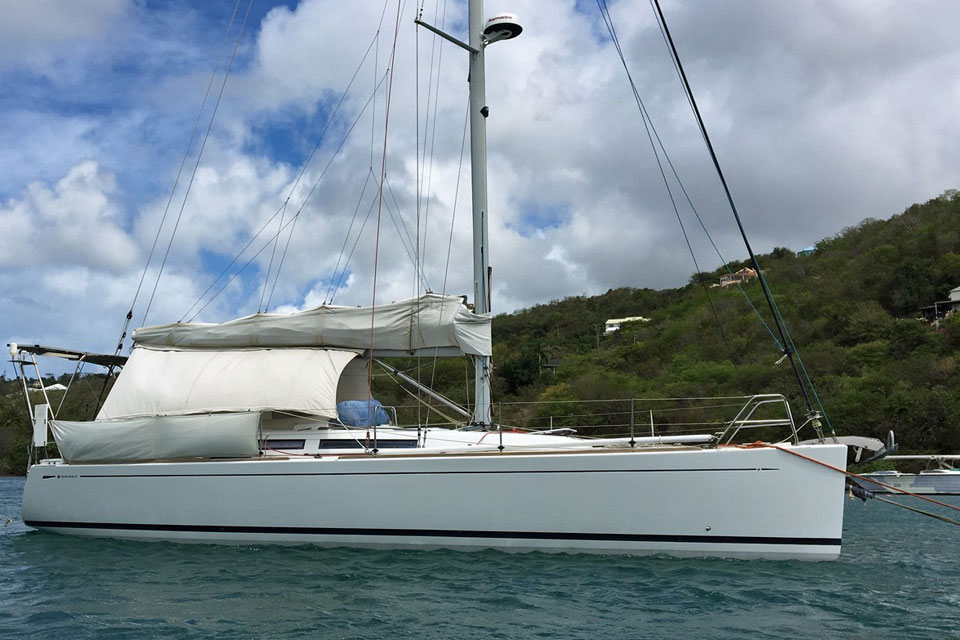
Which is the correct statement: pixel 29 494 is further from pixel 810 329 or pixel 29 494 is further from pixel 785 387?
pixel 810 329

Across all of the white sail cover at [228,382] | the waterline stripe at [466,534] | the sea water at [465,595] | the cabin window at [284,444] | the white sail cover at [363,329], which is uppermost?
the white sail cover at [363,329]

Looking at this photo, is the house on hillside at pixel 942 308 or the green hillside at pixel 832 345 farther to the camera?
the house on hillside at pixel 942 308

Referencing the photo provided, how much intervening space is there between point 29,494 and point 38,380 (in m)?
1.65

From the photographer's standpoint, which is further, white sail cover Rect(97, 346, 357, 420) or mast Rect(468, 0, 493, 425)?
mast Rect(468, 0, 493, 425)

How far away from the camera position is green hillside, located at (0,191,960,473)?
77.1 feet

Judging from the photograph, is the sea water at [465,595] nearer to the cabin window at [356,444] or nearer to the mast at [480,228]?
the cabin window at [356,444]

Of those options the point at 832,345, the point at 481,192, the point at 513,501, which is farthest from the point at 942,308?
the point at 513,501

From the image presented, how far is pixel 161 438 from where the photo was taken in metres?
9.34

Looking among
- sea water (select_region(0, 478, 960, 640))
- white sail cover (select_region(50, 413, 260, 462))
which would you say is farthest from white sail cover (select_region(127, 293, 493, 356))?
sea water (select_region(0, 478, 960, 640))

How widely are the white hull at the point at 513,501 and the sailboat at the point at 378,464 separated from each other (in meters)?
0.02

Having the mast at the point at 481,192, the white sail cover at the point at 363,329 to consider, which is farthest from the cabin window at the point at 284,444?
the mast at the point at 481,192

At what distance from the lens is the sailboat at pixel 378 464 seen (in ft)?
23.9

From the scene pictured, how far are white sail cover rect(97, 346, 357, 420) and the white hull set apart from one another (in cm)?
103

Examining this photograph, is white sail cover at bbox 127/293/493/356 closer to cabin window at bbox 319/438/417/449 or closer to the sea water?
cabin window at bbox 319/438/417/449
